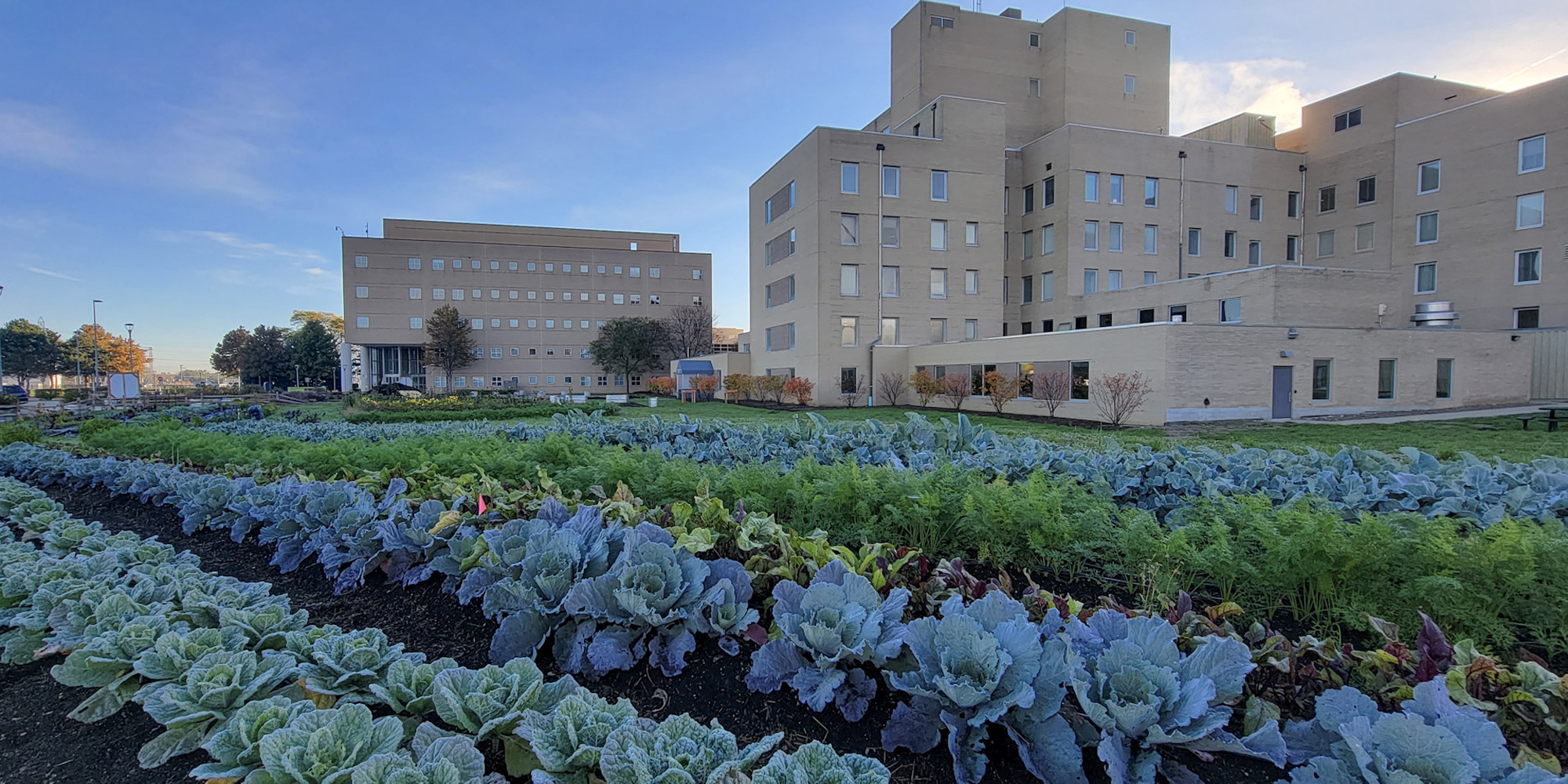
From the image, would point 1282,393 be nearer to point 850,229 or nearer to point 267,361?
point 850,229

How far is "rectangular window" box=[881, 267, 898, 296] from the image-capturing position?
29906mm

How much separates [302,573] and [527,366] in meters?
61.1

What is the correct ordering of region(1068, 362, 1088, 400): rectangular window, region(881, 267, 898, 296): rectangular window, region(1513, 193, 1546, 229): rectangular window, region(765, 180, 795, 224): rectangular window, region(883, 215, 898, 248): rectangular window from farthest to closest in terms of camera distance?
region(765, 180, 795, 224): rectangular window < region(881, 267, 898, 296): rectangular window < region(883, 215, 898, 248): rectangular window < region(1513, 193, 1546, 229): rectangular window < region(1068, 362, 1088, 400): rectangular window

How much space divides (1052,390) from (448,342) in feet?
165

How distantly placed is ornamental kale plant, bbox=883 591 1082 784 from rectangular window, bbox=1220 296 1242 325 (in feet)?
85.8

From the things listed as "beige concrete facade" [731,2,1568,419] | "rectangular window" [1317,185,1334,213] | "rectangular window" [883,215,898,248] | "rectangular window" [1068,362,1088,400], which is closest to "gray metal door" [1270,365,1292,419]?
"beige concrete facade" [731,2,1568,419]

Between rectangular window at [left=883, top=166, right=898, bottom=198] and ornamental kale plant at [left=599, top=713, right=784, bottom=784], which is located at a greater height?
rectangular window at [left=883, top=166, right=898, bottom=198]

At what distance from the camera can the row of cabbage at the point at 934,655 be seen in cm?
150

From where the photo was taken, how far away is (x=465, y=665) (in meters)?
2.34

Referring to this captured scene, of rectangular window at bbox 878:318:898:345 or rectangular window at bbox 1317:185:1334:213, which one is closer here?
rectangular window at bbox 878:318:898:345

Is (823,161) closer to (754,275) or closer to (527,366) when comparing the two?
(754,275)

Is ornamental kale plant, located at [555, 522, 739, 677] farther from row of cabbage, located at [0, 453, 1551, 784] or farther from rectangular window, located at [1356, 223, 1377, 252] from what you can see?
rectangular window, located at [1356, 223, 1377, 252]

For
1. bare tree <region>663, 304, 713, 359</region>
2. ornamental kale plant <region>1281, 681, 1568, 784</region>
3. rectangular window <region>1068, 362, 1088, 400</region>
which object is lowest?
ornamental kale plant <region>1281, 681, 1568, 784</region>

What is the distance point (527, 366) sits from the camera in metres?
60.6
